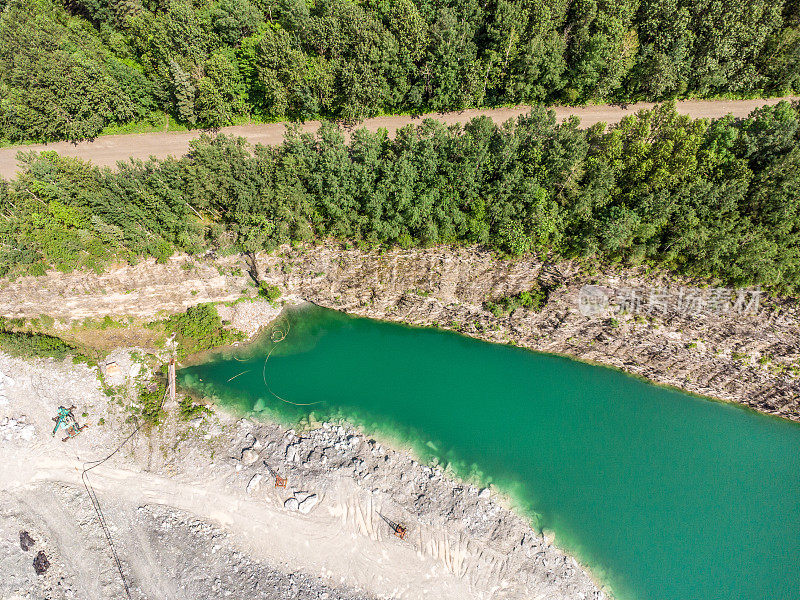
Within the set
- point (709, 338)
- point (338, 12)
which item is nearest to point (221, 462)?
point (338, 12)

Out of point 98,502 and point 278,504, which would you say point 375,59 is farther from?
point 98,502

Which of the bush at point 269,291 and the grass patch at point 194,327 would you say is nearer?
the grass patch at point 194,327

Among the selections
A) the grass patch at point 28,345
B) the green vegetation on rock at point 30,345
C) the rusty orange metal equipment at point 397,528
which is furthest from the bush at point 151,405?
the rusty orange metal equipment at point 397,528

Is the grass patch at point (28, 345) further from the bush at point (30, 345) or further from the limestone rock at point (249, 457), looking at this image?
the limestone rock at point (249, 457)

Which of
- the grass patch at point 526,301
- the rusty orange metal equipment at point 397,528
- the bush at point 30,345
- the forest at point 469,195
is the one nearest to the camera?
the forest at point 469,195

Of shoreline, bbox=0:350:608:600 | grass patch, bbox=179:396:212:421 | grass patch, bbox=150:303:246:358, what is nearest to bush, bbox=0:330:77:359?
shoreline, bbox=0:350:608:600
